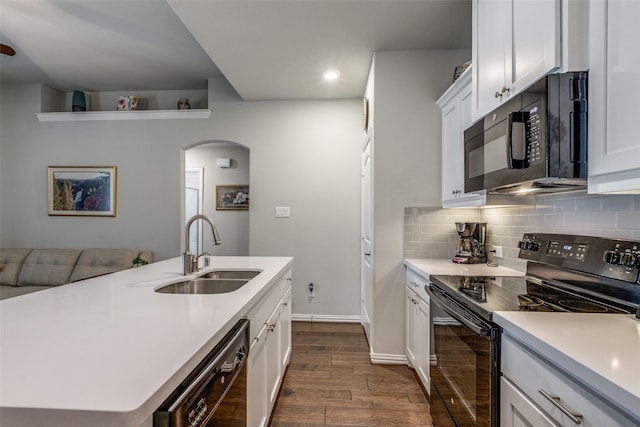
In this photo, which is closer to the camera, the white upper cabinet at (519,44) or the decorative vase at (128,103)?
the white upper cabinet at (519,44)

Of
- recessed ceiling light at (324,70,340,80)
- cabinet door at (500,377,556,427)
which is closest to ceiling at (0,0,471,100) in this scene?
recessed ceiling light at (324,70,340,80)

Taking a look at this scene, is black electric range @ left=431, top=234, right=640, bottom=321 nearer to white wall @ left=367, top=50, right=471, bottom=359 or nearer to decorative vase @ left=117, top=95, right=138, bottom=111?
white wall @ left=367, top=50, right=471, bottom=359

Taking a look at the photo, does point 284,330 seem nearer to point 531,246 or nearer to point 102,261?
point 531,246

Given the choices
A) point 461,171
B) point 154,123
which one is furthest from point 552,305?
→ point 154,123

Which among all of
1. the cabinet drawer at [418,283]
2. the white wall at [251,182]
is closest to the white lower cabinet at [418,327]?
the cabinet drawer at [418,283]

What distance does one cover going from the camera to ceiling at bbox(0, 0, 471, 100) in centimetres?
216

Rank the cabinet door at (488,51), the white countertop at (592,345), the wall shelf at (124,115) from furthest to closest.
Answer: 1. the wall shelf at (124,115)
2. the cabinet door at (488,51)
3. the white countertop at (592,345)

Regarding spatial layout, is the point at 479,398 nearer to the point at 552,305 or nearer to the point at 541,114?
the point at 552,305

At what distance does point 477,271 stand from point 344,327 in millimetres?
1869

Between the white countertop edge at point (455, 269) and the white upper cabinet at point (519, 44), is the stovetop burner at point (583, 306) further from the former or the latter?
the white upper cabinet at point (519, 44)

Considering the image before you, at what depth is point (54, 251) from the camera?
3.73 metres

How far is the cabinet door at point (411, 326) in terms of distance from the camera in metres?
2.31

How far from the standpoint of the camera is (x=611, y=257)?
4.14ft

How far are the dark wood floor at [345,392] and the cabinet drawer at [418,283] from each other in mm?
656
